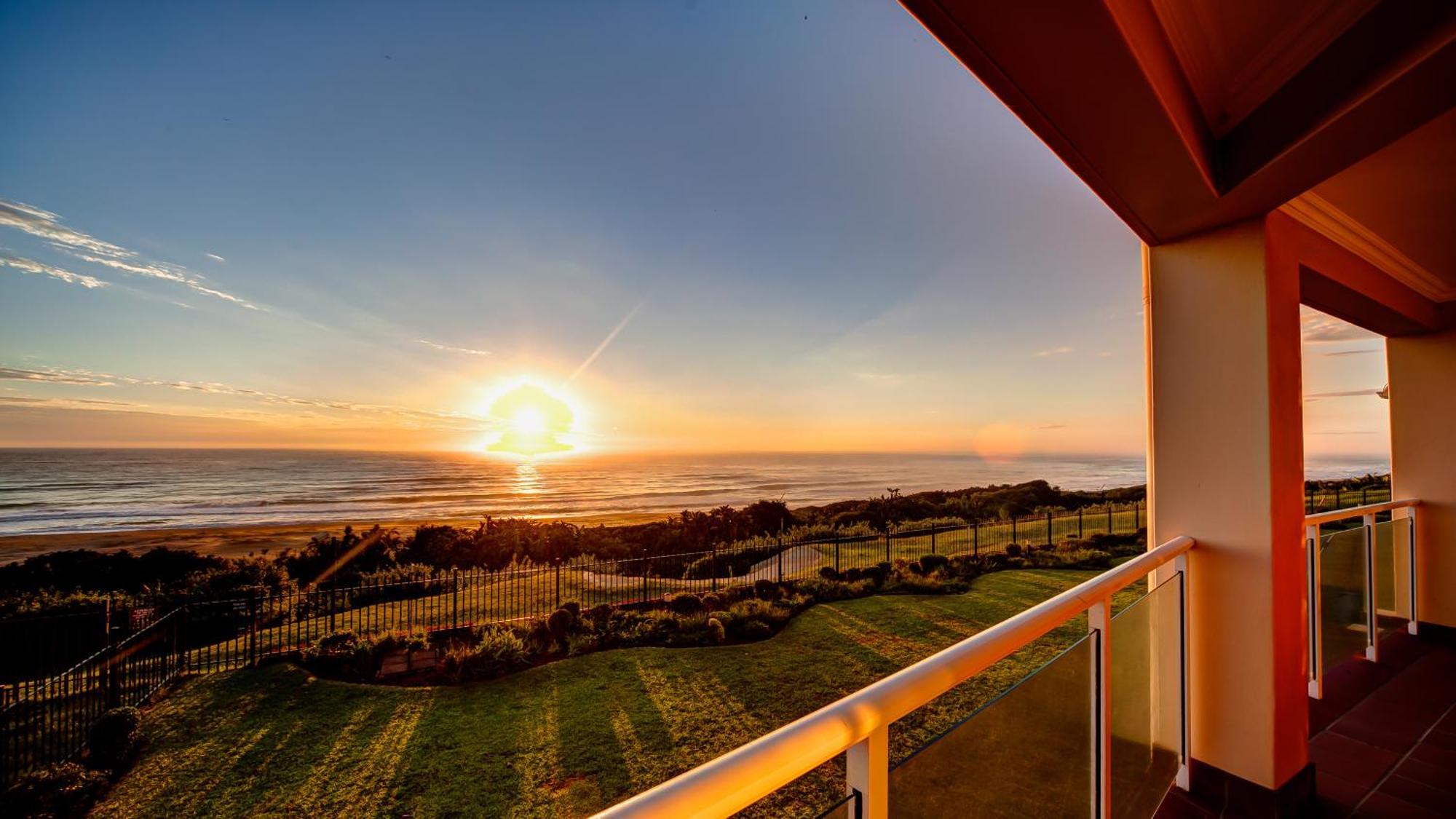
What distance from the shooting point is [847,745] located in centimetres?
56

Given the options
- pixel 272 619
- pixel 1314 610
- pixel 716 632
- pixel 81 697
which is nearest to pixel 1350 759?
pixel 1314 610

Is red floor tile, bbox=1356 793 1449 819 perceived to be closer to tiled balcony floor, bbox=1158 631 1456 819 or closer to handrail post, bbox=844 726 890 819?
tiled balcony floor, bbox=1158 631 1456 819

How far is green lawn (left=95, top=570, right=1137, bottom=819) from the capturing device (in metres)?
3.52

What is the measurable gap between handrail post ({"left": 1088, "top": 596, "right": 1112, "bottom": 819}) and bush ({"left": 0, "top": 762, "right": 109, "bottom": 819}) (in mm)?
6185

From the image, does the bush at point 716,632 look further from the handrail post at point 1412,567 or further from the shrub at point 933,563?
the handrail post at point 1412,567

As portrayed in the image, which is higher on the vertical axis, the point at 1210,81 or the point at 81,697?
the point at 1210,81

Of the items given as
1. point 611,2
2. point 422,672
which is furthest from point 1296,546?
point 422,672

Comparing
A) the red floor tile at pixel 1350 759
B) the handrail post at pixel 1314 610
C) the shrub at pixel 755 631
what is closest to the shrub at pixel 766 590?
the shrub at pixel 755 631

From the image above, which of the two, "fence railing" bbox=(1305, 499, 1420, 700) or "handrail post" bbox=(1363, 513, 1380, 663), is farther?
"handrail post" bbox=(1363, 513, 1380, 663)

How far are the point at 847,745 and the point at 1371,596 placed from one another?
482cm

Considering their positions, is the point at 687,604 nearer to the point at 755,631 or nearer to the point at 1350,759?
the point at 755,631

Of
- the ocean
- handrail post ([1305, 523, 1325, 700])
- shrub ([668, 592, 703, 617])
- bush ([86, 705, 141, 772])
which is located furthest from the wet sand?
handrail post ([1305, 523, 1325, 700])

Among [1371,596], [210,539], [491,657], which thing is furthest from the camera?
[210,539]

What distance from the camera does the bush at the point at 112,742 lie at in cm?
391
